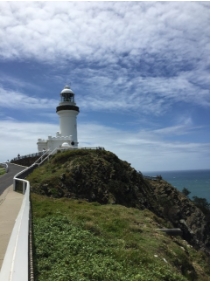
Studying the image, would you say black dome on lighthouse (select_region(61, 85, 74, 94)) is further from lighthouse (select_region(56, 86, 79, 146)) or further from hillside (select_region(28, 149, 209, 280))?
hillside (select_region(28, 149, 209, 280))

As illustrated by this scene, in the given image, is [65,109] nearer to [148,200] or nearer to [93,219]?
[148,200]

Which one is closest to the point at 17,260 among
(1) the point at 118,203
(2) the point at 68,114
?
(1) the point at 118,203

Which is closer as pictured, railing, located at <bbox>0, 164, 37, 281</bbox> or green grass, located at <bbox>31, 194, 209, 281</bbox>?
railing, located at <bbox>0, 164, 37, 281</bbox>

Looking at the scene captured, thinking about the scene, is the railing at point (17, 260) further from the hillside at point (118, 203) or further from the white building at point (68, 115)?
the white building at point (68, 115)

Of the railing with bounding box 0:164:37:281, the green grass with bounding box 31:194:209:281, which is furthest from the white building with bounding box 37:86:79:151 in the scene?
the railing with bounding box 0:164:37:281

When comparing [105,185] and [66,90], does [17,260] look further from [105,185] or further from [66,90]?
[66,90]

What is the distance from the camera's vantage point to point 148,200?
3162 centimetres

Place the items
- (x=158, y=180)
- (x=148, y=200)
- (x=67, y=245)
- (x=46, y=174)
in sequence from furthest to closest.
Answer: (x=158, y=180) < (x=148, y=200) < (x=46, y=174) < (x=67, y=245)

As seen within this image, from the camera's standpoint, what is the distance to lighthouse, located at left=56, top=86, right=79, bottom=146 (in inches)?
1891

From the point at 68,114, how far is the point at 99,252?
41452mm

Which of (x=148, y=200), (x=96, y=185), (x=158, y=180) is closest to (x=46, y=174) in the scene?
(x=96, y=185)

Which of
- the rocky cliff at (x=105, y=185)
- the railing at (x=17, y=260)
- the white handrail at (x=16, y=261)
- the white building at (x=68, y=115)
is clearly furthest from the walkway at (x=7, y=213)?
the white building at (x=68, y=115)

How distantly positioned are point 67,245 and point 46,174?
62.2ft

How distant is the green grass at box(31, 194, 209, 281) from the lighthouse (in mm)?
35613
